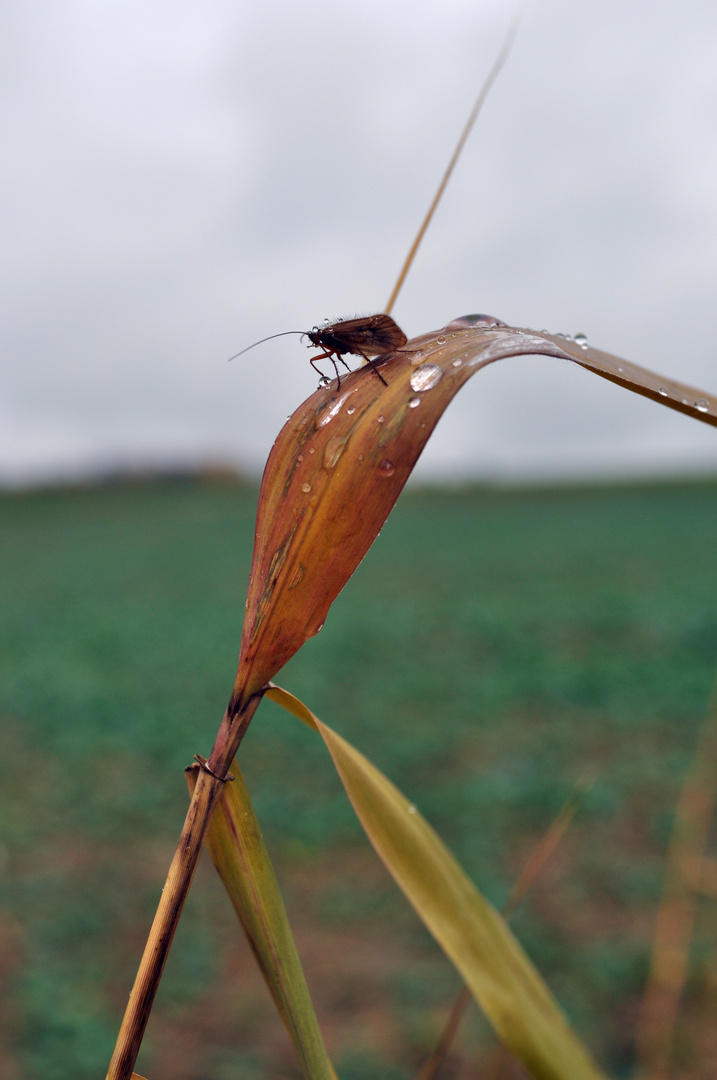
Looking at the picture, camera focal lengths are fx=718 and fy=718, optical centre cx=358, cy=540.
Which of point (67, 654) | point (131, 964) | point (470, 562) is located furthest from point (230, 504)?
point (131, 964)

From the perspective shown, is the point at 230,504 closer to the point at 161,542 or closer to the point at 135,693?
the point at 161,542

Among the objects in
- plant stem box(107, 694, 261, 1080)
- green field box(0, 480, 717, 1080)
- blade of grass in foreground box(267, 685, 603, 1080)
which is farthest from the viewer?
green field box(0, 480, 717, 1080)

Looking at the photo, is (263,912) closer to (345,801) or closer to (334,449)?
(334,449)

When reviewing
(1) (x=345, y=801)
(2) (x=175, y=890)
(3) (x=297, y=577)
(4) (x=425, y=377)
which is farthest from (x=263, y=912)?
(1) (x=345, y=801)

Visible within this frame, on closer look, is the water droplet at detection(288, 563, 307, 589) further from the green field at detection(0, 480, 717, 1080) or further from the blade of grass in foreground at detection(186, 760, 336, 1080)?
the green field at detection(0, 480, 717, 1080)


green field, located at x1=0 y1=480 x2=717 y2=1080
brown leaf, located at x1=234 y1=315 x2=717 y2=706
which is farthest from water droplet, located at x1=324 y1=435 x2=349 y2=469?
green field, located at x1=0 y1=480 x2=717 y2=1080
